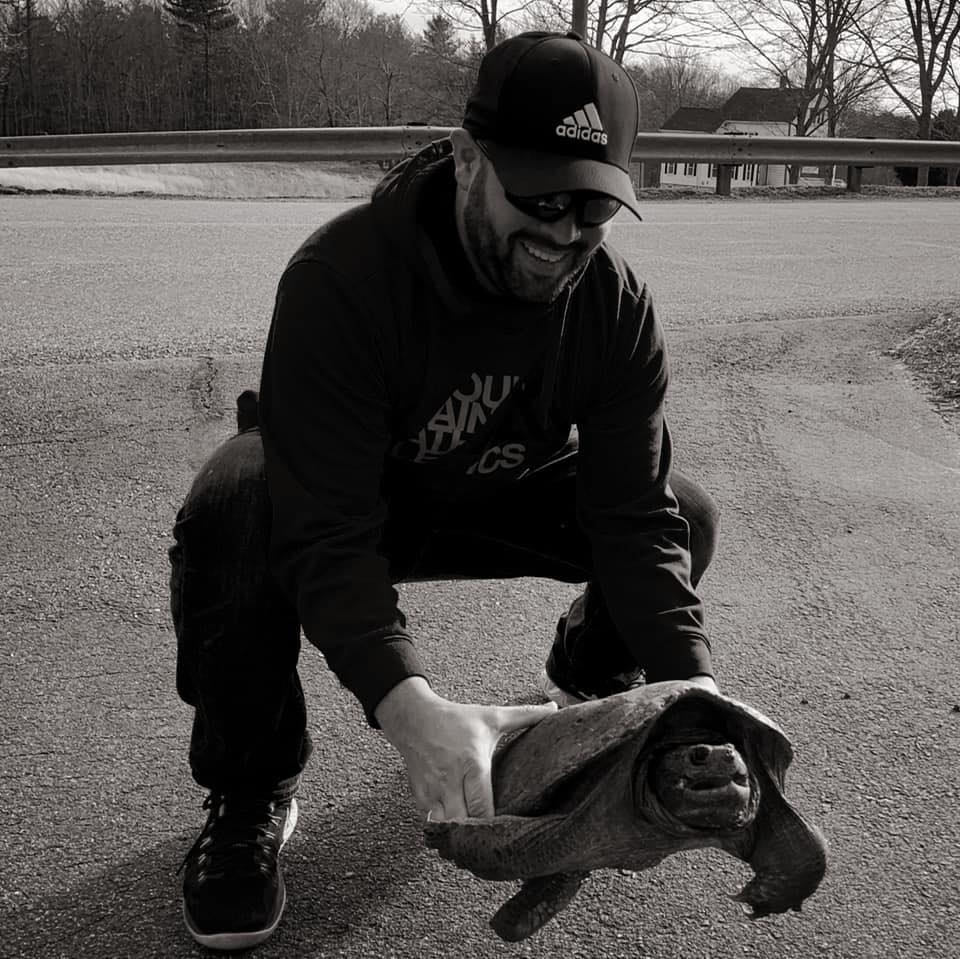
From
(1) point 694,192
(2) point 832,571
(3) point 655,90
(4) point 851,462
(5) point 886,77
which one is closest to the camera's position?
(2) point 832,571

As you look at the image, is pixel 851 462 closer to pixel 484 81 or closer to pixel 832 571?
pixel 832 571

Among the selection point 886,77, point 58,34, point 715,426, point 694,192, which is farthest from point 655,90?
point 715,426

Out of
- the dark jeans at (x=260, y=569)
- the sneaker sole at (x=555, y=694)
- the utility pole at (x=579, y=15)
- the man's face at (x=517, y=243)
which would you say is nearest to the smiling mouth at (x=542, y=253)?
the man's face at (x=517, y=243)

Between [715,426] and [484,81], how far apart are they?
9.22 ft

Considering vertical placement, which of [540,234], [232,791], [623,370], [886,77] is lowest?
[232,791]

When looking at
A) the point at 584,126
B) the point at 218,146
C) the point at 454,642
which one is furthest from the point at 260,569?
the point at 218,146

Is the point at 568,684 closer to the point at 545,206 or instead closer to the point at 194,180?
the point at 545,206

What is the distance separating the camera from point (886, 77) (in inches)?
1446

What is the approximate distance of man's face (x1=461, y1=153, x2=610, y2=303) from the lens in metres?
1.92

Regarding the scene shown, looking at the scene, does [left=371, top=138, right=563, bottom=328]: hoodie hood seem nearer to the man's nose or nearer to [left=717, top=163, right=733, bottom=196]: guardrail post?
the man's nose

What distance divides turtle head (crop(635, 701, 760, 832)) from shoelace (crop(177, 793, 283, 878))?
31.9 inches

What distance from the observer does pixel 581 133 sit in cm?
188

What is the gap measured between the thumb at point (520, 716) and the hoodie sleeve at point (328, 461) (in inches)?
6.3

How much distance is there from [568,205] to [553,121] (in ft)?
0.47
